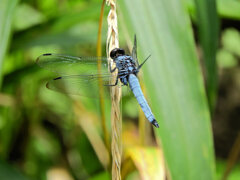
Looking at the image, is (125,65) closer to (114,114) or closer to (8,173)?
(114,114)

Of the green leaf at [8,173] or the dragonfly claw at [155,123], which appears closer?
the dragonfly claw at [155,123]

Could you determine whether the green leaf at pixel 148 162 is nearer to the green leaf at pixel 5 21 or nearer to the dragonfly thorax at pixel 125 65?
the dragonfly thorax at pixel 125 65

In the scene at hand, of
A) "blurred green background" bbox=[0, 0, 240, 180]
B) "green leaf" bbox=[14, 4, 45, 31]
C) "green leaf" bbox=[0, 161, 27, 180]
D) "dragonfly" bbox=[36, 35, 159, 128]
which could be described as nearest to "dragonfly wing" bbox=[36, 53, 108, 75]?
"dragonfly" bbox=[36, 35, 159, 128]

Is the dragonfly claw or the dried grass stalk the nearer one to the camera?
the dried grass stalk

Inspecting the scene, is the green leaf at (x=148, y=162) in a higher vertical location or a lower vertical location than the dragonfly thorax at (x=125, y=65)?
lower

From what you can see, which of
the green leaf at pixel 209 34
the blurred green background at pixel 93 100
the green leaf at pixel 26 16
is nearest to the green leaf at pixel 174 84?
the blurred green background at pixel 93 100

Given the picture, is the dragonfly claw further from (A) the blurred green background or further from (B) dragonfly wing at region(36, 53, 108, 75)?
(B) dragonfly wing at region(36, 53, 108, 75)
